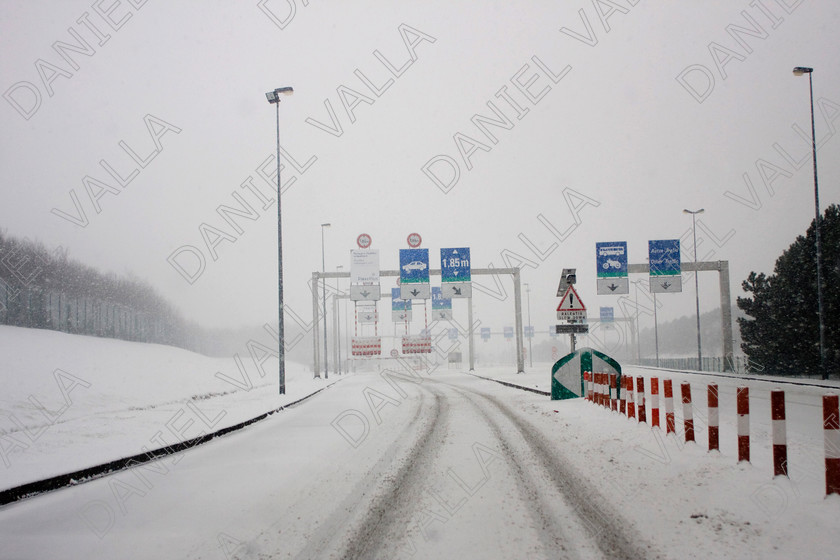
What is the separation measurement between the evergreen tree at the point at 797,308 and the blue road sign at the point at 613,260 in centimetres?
788

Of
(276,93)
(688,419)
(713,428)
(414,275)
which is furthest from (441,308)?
(713,428)

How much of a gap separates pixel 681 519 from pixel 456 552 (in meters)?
2.04

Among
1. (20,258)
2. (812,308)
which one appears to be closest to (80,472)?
(812,308)

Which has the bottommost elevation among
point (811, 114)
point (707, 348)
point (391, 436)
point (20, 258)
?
point (707, 348)

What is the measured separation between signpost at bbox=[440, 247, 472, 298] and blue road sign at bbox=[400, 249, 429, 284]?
1.07 meters

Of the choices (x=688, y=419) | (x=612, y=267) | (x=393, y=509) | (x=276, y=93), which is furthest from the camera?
(x=612, y=267)

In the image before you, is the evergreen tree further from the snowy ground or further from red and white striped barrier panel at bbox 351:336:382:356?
red and white striped barrier panel at bbox 351:336:382:356

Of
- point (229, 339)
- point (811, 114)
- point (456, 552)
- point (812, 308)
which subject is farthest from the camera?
point (229, 339)

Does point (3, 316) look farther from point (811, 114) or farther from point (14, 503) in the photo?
point (811, 114)

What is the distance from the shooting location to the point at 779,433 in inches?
→ 207

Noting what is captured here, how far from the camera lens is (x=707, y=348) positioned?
370 ft

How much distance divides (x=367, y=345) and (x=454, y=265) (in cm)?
2114

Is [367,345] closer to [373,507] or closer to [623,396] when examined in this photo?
[623,396]

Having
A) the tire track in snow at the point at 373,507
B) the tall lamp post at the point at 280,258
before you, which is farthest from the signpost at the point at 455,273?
the tire track in snow at the point at 373,507
